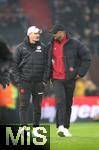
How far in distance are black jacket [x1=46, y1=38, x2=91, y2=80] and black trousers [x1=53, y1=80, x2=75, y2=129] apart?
6.5 inches

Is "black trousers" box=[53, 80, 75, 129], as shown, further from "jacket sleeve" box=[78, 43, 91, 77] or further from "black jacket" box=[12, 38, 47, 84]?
"black jacket" box=[12, 38, 47, 84]

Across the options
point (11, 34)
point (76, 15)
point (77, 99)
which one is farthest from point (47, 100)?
Answer: point (76, 15)

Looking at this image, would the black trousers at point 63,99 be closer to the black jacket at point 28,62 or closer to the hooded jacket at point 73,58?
the hooded jacket at point 73,58

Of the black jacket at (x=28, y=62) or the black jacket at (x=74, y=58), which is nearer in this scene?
the black jacket at (x=28, y=62)

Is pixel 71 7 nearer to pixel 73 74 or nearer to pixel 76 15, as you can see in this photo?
pixel 76 15

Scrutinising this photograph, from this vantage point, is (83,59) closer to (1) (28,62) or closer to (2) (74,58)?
(2) (74,58)

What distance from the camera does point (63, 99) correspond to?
46.9 ft

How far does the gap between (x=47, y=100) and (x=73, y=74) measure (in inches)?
267

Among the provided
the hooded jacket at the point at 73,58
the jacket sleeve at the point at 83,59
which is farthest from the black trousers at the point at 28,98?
the jacket sleeve at the point at 83,59

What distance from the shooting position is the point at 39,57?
1411cm

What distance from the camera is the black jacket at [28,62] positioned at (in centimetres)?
1407

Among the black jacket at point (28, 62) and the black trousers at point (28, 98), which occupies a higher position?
the black jacket at point (28, 62)

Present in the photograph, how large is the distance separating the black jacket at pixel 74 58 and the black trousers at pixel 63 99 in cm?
17

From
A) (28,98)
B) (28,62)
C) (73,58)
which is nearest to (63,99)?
(28,98)
